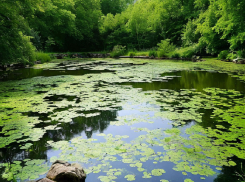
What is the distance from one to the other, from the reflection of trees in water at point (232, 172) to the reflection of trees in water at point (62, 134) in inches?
84.0

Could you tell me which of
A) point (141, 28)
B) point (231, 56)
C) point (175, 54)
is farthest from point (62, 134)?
point (141, 28)

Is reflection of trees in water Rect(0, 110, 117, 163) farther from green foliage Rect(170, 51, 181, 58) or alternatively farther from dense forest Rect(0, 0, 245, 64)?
green foliage Rect(170, 51, 181, 58)

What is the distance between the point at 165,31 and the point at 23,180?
27953 mm

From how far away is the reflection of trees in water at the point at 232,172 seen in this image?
2330mm

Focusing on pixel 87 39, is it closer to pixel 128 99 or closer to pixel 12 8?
pixel 12 8

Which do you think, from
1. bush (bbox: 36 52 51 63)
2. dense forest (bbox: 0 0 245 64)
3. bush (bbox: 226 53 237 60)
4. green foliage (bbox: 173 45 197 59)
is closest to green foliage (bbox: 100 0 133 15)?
dense forest (bbox: 0 0 245 64)

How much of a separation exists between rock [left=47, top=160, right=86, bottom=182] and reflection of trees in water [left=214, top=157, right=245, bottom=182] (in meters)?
1.62

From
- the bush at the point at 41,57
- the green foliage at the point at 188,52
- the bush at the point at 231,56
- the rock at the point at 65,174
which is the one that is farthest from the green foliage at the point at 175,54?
the rock at the point at 65,174

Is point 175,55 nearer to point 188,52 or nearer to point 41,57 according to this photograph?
point 188,52

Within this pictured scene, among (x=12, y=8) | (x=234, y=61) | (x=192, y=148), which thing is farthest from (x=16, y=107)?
(x=234, y=61)

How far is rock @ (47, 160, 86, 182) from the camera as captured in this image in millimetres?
2170

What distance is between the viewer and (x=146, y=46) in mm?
27719

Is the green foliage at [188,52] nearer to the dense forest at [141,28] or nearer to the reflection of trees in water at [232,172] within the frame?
the dense forest at [141,28]

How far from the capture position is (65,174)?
218cm
